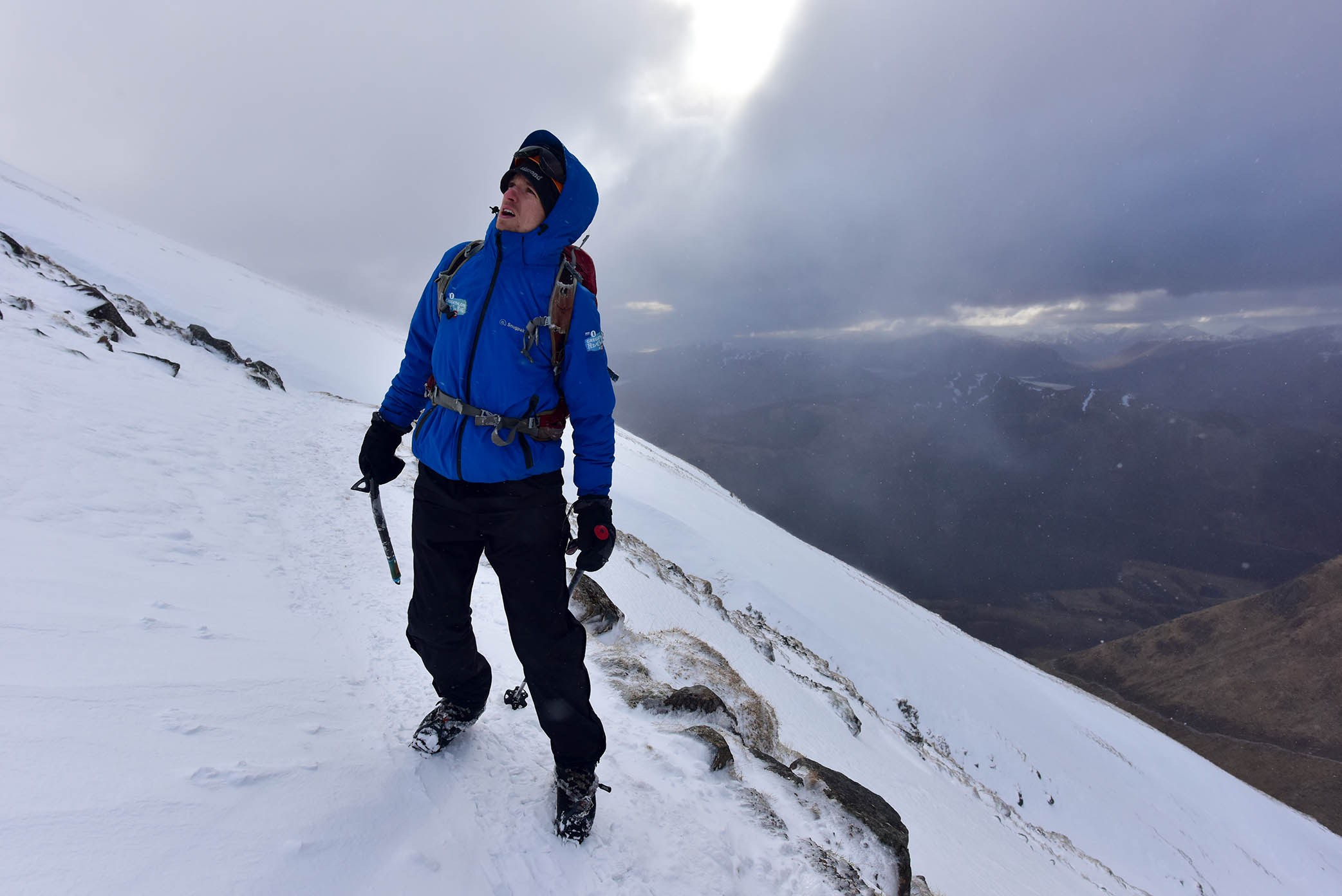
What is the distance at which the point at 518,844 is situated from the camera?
3.10 m

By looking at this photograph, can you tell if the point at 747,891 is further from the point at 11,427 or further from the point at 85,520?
the point at 11,427

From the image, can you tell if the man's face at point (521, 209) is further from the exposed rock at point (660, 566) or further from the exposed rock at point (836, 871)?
the exposed rock at point (660, 566)

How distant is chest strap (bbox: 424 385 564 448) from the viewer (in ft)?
9.95

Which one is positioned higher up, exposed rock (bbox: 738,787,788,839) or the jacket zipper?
the jacket zipper

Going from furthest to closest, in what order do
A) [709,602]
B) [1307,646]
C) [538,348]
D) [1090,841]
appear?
[1307,646], [1090,841], [709,602], [538,348]

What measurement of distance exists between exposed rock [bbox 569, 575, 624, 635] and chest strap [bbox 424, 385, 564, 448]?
4.85 m

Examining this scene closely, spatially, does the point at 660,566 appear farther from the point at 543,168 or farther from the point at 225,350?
the point at 225,350

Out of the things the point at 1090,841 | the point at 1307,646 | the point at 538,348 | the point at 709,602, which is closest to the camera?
the point at 538,348

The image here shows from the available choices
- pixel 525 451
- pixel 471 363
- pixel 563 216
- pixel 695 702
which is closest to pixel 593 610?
pixel 695 702

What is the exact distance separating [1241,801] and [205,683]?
57402 mm

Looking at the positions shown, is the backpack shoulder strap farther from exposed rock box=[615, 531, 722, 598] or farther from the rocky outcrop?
the rocky outcrop

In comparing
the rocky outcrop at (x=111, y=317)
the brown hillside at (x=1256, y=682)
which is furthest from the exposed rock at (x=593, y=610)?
the brown hillside at (x=1256, y=682)

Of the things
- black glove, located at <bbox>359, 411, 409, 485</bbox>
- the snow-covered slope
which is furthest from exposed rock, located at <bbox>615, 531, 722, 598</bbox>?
black glove, located at <bbox>359, 411, 409, 485</bbox>

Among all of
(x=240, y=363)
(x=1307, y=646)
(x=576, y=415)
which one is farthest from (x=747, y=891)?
(x=1307, y=646)
